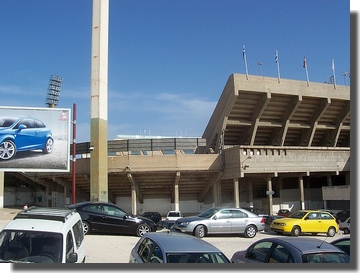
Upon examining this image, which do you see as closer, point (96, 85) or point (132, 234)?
point (132, 234)

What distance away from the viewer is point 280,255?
7.08 m

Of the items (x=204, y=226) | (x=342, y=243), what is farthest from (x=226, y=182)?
(x=342, y=243)

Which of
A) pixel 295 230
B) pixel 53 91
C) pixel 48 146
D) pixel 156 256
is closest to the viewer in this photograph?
pixel 156 256

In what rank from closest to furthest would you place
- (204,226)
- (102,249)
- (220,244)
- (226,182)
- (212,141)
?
1. (102,249)
2. (220,244)
3. (204,226)
4. (226,182)
5. (212,141)

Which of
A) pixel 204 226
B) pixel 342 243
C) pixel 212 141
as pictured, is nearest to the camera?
pixel 342 243

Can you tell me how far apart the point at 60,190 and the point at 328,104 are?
27523mm

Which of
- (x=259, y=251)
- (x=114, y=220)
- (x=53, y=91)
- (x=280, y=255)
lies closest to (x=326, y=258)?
(x=280, y=255)

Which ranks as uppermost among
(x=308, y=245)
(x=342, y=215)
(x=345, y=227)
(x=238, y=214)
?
(x=308, y=245)

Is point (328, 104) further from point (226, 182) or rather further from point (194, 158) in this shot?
point (194, 158)

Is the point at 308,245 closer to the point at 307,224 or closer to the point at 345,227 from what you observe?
the point at 307,224

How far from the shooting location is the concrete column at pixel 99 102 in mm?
27547

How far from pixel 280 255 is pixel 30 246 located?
14.1 ft

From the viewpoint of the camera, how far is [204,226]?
675 inches

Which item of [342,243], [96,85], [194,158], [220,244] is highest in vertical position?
[96,85]
